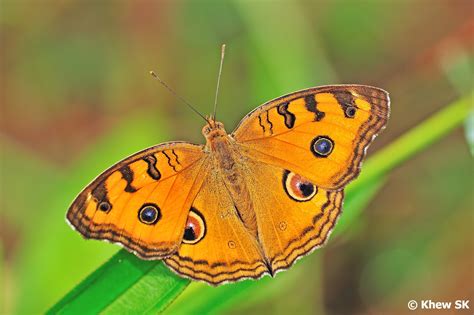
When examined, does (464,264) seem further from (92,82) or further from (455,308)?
(92,82)

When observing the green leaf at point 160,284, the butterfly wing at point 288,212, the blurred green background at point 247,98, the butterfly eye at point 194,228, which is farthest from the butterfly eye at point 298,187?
the blurred green background at point 247,98

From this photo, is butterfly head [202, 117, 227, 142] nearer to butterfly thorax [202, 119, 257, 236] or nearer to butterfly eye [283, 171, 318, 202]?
butterfly thorax [202, 119, 257, 236]

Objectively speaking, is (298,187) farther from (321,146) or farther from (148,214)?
(148,214)

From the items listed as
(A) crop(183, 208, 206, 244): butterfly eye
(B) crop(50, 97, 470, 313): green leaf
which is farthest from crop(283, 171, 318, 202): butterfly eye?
(A) crop(183, 208, 206, 244): butterfly eye
